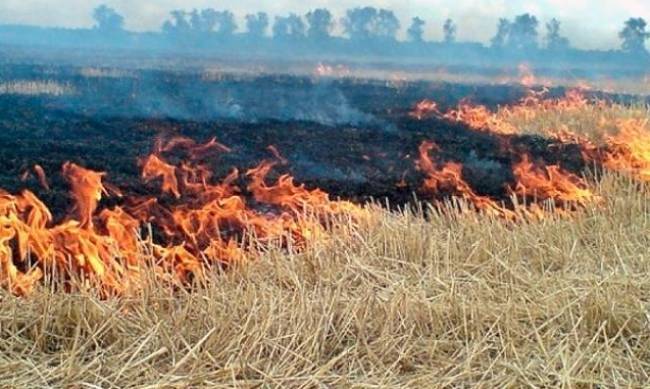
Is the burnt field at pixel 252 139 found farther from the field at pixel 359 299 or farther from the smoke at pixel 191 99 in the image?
the field at pixel 359 299

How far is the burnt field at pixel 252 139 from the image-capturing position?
8.71m

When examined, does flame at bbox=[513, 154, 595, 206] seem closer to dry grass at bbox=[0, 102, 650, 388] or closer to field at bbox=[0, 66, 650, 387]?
field at bbox=[0, 66, 650, 387]

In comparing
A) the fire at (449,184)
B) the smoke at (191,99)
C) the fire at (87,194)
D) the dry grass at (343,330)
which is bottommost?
the smoke at (191,99)

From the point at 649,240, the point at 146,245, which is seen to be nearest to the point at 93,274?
the point at 146,245

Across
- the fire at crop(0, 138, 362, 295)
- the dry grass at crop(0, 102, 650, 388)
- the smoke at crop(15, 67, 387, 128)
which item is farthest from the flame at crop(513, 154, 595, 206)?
the smoke at crop(15, 67, 387, 128)

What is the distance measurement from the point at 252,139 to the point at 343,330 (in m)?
8.83

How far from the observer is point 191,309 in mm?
4000

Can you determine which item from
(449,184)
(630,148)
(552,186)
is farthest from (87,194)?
(630,148)

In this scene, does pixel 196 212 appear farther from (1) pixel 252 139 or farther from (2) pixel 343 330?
(1) pixel 252 139

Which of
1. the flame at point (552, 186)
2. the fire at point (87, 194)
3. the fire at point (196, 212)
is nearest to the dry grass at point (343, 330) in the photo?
the fire at point (196, 212)

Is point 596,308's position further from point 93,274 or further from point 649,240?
point 93,274

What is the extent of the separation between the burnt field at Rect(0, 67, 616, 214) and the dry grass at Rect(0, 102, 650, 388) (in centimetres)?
285

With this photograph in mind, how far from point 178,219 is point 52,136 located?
22.8 ft

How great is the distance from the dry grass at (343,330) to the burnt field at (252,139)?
285 cm
